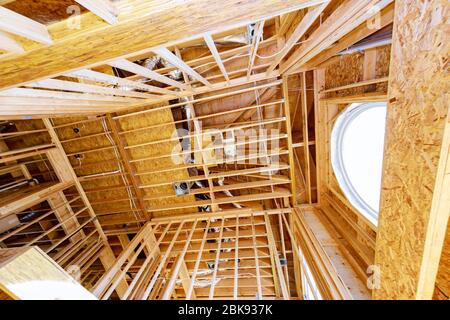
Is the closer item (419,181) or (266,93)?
(419,181)

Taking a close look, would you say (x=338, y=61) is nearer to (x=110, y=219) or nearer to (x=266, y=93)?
(x=266, y=93)

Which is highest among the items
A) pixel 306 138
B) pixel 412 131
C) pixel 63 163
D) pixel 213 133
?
pixel 412 131

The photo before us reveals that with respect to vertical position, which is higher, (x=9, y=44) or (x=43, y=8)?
(x=43, y=8)

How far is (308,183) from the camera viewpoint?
13.5ft

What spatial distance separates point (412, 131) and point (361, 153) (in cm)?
163

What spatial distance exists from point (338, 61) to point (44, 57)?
3272mm

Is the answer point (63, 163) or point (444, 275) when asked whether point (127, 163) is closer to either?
point (63, 163)

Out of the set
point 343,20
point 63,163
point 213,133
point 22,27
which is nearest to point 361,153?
point 343,20

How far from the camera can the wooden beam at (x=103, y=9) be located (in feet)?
2.60

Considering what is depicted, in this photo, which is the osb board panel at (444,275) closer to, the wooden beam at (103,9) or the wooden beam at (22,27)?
the wooden beam at (103,9)

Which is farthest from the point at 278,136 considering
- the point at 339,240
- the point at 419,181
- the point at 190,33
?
the point at 190,33

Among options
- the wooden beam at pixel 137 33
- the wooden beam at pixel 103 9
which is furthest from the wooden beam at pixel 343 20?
the wooden beam at pixel 103 9

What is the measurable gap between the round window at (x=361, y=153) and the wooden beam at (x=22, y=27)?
9.54 feet

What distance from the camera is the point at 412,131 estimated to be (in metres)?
1.27
